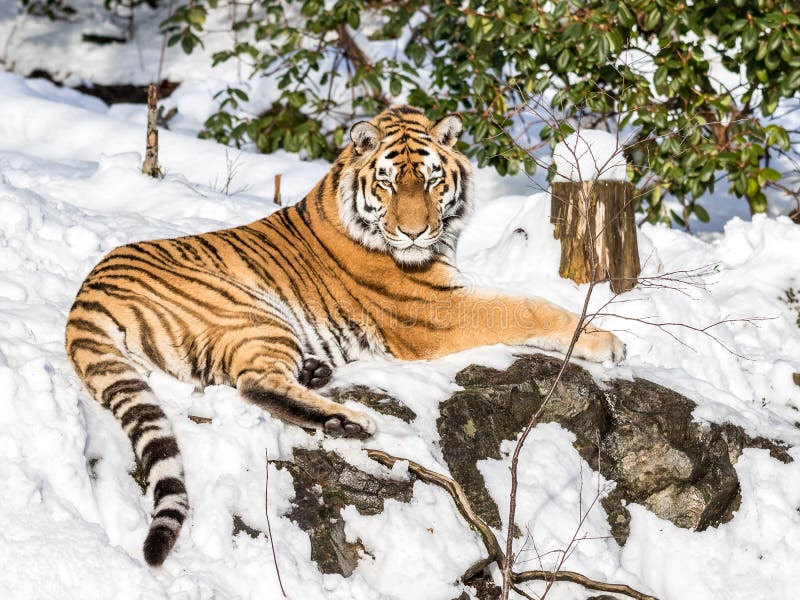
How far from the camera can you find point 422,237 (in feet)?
13.9

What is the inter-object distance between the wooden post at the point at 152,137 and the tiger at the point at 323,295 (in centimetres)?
230

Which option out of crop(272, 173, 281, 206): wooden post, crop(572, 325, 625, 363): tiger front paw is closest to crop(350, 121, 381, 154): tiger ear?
crop(572, 325, 625, 363): tiger front paw

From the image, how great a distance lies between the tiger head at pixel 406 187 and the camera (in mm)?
4277

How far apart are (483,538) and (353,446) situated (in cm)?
57

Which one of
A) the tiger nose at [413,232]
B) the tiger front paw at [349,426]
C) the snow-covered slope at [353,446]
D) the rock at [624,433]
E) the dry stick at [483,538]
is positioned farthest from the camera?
the tiger nose at [413,232]

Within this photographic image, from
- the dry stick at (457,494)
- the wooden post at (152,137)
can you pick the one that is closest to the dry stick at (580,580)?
the dry stick at (457,494)

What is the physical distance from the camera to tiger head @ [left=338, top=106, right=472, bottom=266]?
4.28 m

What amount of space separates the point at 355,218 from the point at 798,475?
2335 mm

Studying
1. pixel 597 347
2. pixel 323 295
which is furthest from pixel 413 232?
pixel 597 347

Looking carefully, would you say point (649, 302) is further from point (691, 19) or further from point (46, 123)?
point (46, 123)

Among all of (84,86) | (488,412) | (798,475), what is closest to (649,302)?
(798,475)

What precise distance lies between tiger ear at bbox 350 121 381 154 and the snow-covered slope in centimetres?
109

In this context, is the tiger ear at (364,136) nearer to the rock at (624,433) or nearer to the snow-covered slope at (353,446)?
the snow-covered slope at (353,446)

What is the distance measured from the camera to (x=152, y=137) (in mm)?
6508
